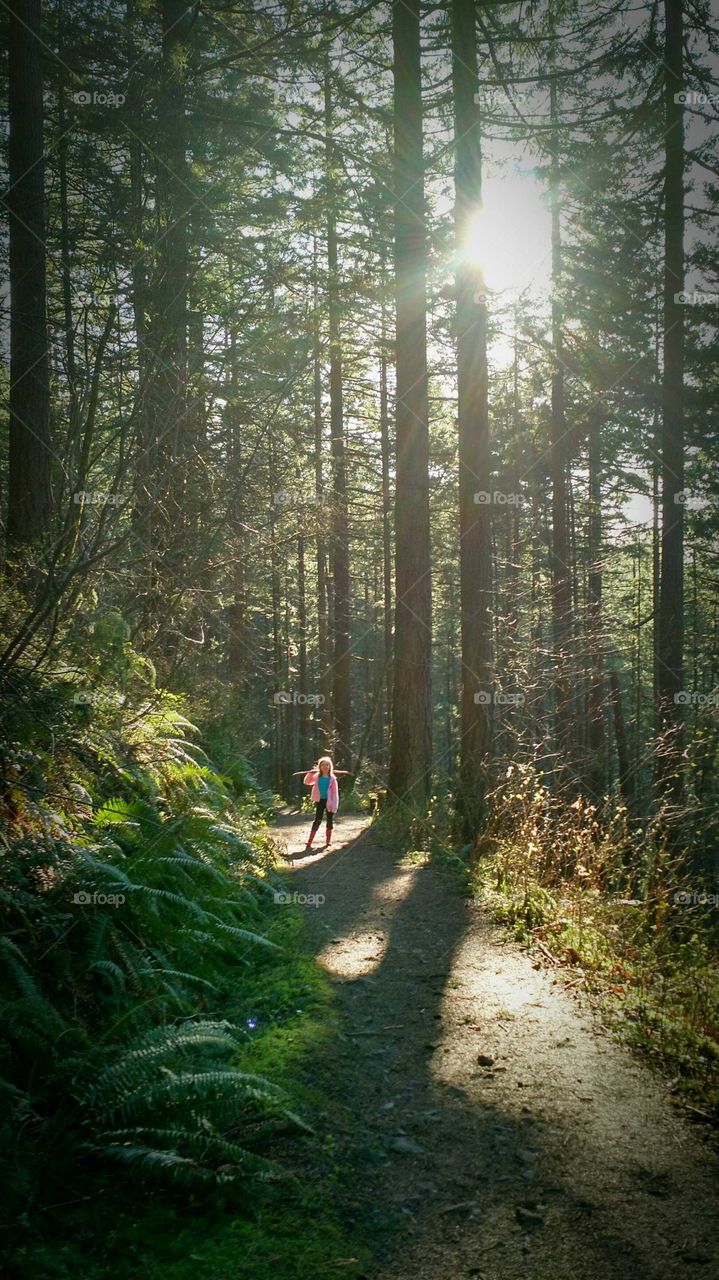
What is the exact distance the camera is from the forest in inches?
117

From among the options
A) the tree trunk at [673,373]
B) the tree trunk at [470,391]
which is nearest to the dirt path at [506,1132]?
the tree trunk at [470,391]

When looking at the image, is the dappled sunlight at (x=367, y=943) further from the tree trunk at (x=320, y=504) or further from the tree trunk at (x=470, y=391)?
the tree trunk at (x=320, y=504)

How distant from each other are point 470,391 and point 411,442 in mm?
1150

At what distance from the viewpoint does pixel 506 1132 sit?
3436 millimetres

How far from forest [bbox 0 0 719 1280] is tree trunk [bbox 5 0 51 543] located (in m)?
0.05

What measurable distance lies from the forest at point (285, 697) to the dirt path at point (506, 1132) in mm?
24

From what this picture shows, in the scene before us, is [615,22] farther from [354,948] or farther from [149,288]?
[354,948]

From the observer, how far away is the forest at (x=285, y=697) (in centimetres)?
297

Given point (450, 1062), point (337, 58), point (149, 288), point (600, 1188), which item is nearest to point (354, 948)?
point (450, 1062)

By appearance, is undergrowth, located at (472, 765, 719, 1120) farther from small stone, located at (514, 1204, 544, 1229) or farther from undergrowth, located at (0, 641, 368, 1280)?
undergrowth, located at (0, 641, 368, 1280)

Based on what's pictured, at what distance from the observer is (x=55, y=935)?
4.00m

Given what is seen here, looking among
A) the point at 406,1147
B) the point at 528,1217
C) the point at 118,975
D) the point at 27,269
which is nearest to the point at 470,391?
the point at 27,269

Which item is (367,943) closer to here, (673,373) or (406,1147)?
(406,1147)

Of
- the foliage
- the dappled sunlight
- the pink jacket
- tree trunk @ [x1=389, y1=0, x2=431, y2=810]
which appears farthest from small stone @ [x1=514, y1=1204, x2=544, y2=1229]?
the pink jacket
